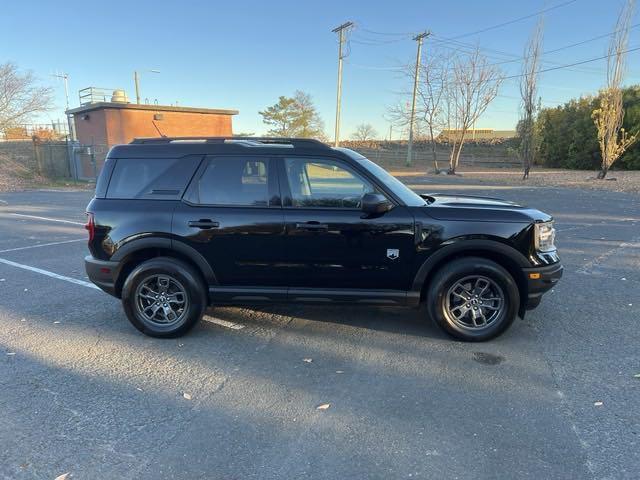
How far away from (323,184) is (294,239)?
61cm

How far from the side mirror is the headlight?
1385mm

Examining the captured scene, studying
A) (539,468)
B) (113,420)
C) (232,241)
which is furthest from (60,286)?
(539,468)

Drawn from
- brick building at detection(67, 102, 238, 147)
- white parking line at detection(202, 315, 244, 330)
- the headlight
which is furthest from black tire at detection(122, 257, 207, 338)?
brick building at detection(67, 102, 238, 147)

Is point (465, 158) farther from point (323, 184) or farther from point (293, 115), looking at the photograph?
point (323, 184)

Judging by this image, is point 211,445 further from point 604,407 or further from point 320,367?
point 604,407

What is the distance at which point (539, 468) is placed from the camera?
2.45 m

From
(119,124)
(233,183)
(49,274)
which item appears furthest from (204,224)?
(119,124)

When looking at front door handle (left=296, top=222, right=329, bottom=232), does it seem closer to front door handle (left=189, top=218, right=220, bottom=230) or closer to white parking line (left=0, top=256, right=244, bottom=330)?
front door handle (left=189, top=218, right=220, bottom=230)

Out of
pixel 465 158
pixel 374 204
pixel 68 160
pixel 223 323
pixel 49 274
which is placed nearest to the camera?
pixel 374 204

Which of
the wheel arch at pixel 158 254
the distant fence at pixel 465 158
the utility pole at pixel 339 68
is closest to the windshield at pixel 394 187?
the wheel arch at pixel 158 254

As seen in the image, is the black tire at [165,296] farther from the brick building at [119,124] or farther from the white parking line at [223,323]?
the brick building at [119,124]

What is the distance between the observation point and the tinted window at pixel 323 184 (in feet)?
13.4

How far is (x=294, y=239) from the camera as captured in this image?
4055 mm

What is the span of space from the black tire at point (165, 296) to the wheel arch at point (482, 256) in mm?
2101
